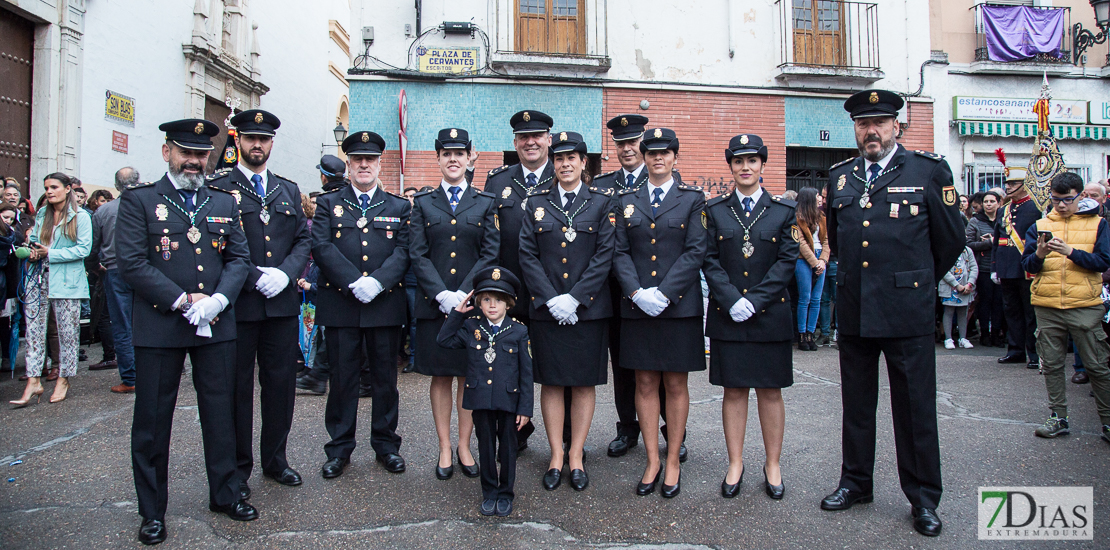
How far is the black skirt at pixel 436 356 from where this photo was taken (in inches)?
174

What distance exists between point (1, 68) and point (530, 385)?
11.0 meters

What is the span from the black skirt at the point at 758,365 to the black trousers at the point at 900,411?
340mm

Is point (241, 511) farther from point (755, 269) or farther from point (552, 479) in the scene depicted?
point (755, 269)

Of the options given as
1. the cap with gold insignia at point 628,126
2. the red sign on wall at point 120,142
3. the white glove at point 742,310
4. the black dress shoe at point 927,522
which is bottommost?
the black dress shoe at point 927,522

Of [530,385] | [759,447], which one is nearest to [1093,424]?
[759,447]

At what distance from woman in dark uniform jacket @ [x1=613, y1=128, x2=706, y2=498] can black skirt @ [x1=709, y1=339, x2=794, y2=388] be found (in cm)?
18

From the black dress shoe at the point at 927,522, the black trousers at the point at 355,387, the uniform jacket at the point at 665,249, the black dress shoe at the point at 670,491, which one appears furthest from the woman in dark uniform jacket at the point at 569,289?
the black dress shoe at the point at 927,522

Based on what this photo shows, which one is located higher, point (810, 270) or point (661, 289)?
point (810, 270)

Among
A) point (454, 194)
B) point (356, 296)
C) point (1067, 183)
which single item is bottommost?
point (356, 296)

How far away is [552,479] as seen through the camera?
4.22m

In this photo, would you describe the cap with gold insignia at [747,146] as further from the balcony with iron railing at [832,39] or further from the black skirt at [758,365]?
the balcony with iron railing at [832,39]

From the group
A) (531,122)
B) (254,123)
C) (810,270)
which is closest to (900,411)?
(531,122)

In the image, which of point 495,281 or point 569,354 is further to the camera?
point 569,354

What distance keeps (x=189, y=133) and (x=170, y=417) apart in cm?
152
